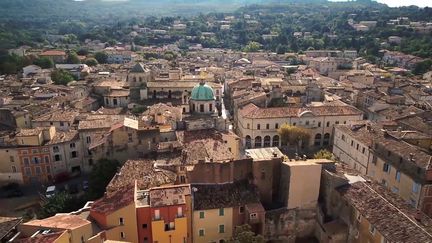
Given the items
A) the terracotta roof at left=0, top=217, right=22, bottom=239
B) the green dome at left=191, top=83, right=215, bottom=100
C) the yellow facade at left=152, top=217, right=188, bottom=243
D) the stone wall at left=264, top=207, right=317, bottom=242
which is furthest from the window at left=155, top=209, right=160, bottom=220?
the green dome at left=191, top=83, right=215, bottom=100

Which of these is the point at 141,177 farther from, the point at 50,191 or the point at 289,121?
the point at 289,121

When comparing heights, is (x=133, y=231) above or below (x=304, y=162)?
below

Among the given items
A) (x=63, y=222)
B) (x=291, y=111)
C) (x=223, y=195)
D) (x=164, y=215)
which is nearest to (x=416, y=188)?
(x=223, y=195)

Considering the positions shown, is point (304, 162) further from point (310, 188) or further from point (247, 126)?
point (247, 126)

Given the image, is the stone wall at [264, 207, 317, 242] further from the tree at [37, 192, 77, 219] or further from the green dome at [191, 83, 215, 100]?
the green dome at [191, 83, 215, 100]

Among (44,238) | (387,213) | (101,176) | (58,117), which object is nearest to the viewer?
(44,238)

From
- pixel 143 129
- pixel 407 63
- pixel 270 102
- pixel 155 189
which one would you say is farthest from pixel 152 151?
pixel 407 63
